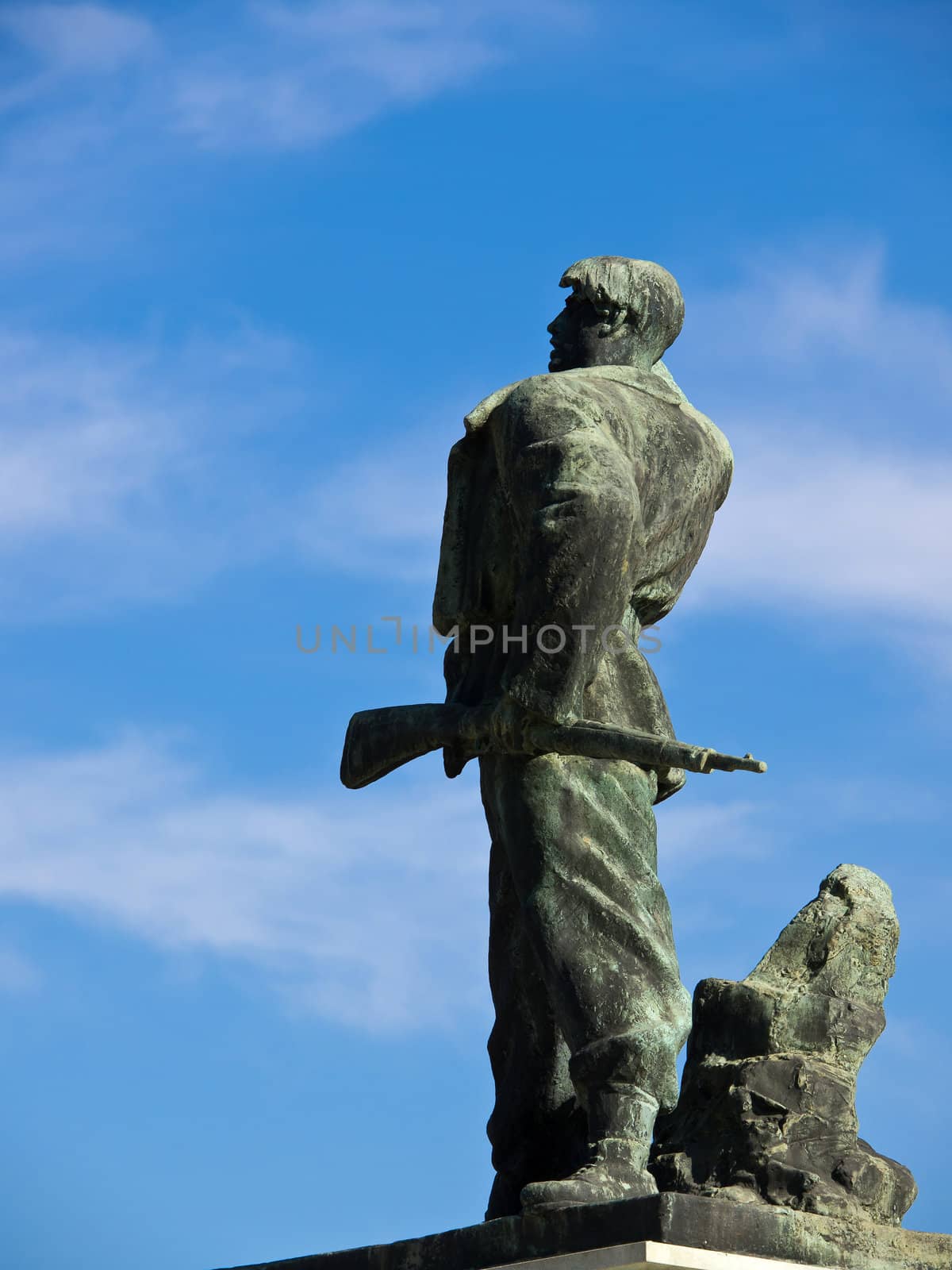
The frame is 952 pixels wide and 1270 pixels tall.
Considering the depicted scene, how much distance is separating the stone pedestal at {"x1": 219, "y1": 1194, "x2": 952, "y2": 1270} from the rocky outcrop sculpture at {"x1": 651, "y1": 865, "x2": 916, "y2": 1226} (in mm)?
135

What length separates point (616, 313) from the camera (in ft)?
26.7

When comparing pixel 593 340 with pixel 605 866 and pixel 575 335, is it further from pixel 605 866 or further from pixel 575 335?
pixel 605 866

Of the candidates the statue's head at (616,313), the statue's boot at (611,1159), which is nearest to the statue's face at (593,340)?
the statue's head at (616,313)

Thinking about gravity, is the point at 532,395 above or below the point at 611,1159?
above

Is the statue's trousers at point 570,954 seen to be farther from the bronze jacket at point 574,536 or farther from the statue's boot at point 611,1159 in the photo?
the bronze jacket at point 574,536

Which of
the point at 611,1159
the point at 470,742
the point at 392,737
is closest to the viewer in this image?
the point at 611,1159

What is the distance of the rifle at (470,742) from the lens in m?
7.24

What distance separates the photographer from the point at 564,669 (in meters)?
7.26

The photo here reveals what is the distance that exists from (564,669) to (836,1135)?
Answer: 5.77ft

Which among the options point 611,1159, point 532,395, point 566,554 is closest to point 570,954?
point 611,1159

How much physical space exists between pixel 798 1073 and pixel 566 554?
1.88 m

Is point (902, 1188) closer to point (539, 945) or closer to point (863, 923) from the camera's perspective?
point (863, 923)

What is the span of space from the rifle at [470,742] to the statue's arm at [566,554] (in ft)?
0.36

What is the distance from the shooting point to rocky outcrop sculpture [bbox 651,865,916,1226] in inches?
274
